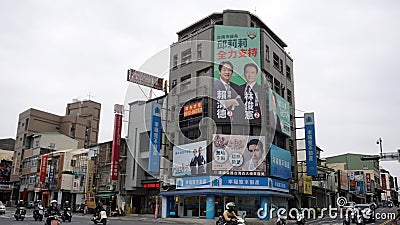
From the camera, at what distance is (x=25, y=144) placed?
65.1m

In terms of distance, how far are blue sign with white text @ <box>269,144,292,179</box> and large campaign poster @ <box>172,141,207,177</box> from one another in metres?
6.31

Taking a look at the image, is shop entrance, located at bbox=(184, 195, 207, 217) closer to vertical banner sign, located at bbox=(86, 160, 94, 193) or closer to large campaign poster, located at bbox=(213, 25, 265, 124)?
large campaign poster, located at bbox=(213, 25, 265, 124)

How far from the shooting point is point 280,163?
3762cm

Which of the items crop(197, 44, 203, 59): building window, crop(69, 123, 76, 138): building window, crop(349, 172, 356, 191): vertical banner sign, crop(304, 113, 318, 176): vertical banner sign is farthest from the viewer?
crop(69, 123, 76, 138): building window

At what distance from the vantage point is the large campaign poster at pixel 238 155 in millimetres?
34344

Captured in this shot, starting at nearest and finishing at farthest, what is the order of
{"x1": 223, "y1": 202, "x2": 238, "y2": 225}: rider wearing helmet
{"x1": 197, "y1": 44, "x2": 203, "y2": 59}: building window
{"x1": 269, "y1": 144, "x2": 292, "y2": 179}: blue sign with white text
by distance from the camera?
{"x1": 223, "y1": 202, "x2": 238, "y2": 225}: rider wearing helmet → {"x1": 269, "y1": 144, "x2": 292, "y2": 179}: blue sign with white text → {"x1": 197, "y1": 44, "x2": 203, "y2": 59}: building window

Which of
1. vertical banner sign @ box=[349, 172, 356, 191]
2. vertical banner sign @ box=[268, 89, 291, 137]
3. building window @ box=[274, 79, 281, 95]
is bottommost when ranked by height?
vertical banner sign @ box=[349, 172, 356, 191]

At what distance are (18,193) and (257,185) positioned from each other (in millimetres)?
49081

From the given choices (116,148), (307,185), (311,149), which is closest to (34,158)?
(116,148)

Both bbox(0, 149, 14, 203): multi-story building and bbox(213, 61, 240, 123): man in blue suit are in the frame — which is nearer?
bbox(213, 61, 240, 123): man in blue suit

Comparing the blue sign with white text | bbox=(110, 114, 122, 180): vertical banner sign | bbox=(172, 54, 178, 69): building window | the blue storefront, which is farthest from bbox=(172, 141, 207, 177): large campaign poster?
bbox=(172, 54, 178, 69): building window

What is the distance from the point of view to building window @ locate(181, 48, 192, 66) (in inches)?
1599

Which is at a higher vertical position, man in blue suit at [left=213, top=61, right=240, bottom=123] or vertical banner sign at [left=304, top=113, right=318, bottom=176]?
man in blue suit at [left=213, top=61, right=240, bottom=123]

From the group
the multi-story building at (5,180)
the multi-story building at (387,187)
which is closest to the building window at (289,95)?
the multi-story building at (5,180)
